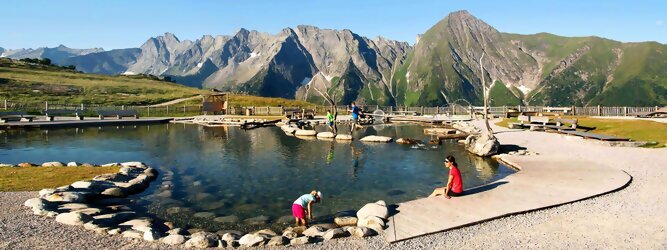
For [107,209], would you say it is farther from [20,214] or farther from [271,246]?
[271,246]

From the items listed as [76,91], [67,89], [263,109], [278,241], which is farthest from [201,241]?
[67,89]

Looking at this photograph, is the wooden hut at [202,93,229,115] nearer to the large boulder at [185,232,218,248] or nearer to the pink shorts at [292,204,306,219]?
the pink shorts at [292,204,306,219]

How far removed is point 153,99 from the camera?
122m

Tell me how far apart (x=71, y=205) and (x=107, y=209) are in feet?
4.28

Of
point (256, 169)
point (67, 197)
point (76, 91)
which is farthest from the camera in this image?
point (76, 91)

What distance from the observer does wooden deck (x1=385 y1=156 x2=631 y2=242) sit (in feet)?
45.2

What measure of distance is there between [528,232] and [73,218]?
49.2 ft

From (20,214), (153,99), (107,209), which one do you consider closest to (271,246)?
(107,209)

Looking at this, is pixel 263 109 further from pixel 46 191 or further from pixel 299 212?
pixel 299 212

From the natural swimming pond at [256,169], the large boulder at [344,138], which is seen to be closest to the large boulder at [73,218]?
the natural swimming pond at [256,169]

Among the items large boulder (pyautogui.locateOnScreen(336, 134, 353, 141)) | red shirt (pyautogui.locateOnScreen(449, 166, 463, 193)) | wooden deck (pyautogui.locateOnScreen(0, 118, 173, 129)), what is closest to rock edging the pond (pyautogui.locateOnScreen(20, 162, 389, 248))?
red shirt (pyautogui.locateOnScreen(449, 166, 463, 193))

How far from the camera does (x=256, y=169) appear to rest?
27328mm

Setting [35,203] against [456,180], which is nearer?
[35,203]

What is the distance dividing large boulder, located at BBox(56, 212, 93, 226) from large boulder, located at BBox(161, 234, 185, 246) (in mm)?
3628
